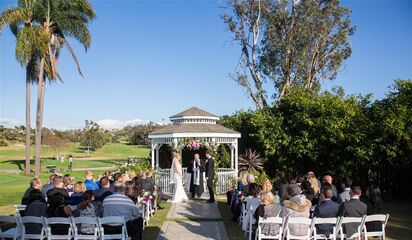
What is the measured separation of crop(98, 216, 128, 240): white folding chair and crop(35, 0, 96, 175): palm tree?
20.4 m

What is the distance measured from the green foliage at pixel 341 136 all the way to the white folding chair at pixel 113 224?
11.5 m

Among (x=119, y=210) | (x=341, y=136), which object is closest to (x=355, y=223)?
(x=119, y=210)

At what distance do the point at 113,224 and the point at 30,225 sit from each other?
4.62 ft

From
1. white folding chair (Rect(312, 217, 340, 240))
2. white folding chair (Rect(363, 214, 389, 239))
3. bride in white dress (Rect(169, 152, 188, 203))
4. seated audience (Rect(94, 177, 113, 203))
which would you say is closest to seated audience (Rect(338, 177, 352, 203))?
white folding chair (Rect(363, 214, 389, 239))

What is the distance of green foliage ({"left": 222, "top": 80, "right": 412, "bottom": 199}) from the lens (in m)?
15.7

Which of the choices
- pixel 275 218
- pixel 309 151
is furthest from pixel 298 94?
pixel 275 218

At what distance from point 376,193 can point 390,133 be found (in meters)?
6.09

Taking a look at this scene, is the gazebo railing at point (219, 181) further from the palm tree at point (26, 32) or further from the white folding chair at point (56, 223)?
the palm tree at point (26, 32)

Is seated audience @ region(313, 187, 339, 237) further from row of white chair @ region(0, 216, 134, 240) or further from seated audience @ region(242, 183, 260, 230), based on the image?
row of white chair @ region(0, 216, 134, 240)

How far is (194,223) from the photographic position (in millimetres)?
10883

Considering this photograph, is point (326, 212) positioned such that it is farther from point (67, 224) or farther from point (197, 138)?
point (197, 138)

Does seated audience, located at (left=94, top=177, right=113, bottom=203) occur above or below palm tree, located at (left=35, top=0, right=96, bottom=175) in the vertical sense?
below

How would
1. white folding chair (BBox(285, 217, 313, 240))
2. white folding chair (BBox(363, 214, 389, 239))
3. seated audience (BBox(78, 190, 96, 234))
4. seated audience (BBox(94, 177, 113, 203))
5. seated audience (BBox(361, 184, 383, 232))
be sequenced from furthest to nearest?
1. seated audience (BBox(94, 177, 113, 203))
2. seated audience (BBox(361, 184, 383, 232))
3. white folding chair (BBox(363, 214, 389, 239))
4. seated audience (BBox(78, 190, 96, 234))
5. white folding chair (BBox(285, 217, 313, 240))

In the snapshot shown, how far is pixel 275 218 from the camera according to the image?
725 cm
